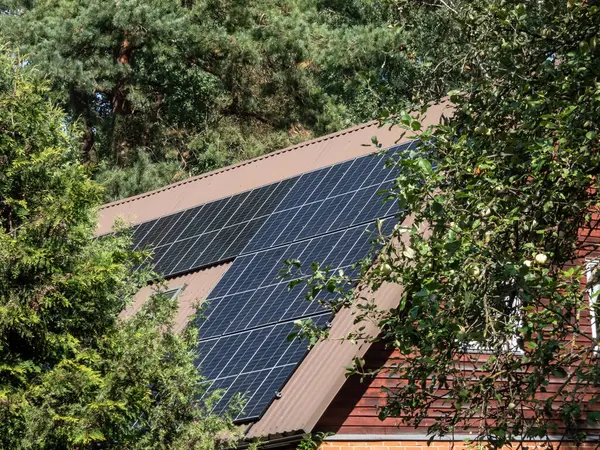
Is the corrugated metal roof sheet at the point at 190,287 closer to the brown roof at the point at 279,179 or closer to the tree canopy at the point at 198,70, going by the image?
the brown roof at the point at 279,179

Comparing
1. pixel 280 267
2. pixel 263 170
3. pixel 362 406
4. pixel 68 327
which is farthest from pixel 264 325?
pixel 263 170

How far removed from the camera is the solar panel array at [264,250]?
14.5 m

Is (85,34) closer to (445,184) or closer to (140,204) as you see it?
(140,204)

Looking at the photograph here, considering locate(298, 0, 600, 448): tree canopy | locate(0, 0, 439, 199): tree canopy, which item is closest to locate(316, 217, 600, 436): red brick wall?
locate(298, 0, 600, 448): tree canopy

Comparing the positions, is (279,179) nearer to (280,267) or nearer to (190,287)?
(190,287)

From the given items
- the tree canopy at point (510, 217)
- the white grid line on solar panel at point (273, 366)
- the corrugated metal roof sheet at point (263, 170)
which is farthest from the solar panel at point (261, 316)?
the tree canopy at point (510, 217)

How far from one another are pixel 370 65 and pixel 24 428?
26.6 meters

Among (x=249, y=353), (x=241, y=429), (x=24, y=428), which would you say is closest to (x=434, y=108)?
(x=249, y=353)

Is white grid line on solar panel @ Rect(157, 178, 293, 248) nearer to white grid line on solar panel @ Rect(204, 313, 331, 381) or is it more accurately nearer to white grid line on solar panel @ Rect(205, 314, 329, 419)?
white grid line on solar panel @ Rect(204, 313, 331, 381)

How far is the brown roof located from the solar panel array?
0.23 metres

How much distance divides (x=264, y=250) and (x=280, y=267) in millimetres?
973

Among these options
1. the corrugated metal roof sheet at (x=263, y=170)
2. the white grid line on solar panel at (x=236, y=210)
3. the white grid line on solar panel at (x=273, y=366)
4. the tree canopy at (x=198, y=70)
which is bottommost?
the white grid line on solar panel at (x=273, y=366)

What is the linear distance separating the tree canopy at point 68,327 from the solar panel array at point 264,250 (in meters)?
1.64

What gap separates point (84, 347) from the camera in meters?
12.2
